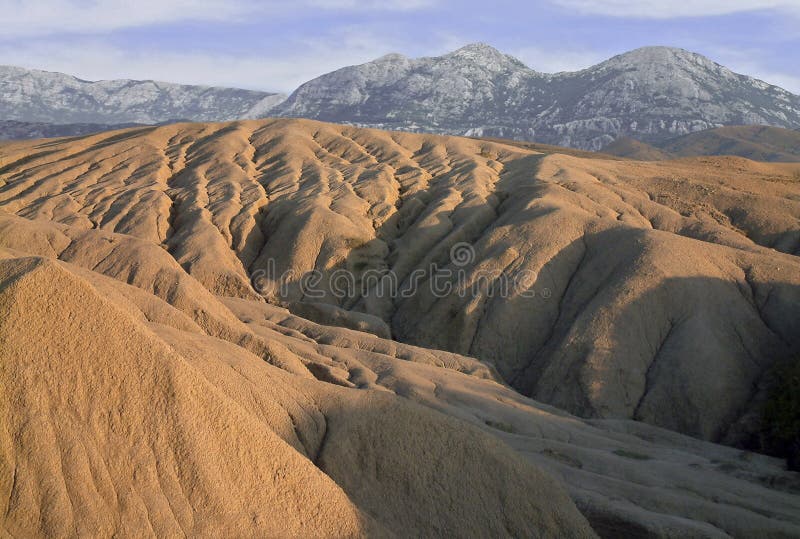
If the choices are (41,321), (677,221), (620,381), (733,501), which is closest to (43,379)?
(41,321)

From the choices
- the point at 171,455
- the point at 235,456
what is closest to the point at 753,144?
the point at 235,456

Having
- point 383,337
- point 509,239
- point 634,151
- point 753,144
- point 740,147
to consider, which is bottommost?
point 634,151

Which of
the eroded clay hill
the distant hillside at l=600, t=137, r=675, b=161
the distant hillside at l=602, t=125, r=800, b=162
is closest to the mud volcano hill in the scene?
the eroded clay hill

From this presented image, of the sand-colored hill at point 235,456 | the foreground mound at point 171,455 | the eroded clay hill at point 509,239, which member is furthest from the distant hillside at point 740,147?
the foreground mound at point 171,455

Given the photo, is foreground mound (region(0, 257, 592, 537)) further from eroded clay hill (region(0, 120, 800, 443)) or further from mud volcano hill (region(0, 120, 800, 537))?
eroded clay hill (region(0, 120, 800, 443))

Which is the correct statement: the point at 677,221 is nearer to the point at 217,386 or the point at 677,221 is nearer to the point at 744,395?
the point at 744,395

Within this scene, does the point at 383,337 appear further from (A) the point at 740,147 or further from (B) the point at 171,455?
(A) the point at 740,147
